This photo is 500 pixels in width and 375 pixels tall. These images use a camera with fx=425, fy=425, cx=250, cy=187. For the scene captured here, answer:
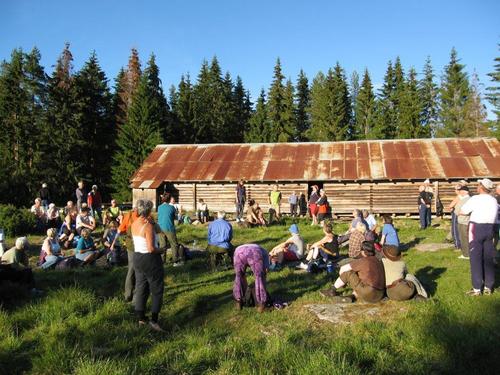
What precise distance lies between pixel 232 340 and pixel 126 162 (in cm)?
3211

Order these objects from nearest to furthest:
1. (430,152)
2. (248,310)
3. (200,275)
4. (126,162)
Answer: (248,310)
(200,275)
(430,152)
(126,162)

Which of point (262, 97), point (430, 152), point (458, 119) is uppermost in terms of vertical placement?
point (262, 97)

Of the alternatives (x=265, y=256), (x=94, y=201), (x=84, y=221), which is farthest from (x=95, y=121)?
(x=265, y=256)

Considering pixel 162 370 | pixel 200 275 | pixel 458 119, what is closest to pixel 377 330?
pixel 162 370

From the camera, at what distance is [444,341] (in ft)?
16.0

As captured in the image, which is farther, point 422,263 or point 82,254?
point 82,254

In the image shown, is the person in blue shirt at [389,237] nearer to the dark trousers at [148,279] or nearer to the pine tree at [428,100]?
the dark trousers at [148,279]

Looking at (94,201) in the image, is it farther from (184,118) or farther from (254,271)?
(184,118)

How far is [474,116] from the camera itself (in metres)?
45.6

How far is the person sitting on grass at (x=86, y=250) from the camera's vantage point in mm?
10406

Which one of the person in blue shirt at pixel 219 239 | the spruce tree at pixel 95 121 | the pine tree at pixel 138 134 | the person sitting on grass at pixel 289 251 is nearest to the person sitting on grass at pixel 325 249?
the person sitting on grass at pixel 289 251

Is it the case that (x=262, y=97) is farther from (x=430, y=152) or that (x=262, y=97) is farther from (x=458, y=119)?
(x=430, y=152)

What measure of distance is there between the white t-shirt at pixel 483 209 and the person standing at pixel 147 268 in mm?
4925

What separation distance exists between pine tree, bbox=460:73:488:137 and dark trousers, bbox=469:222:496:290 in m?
42.6
